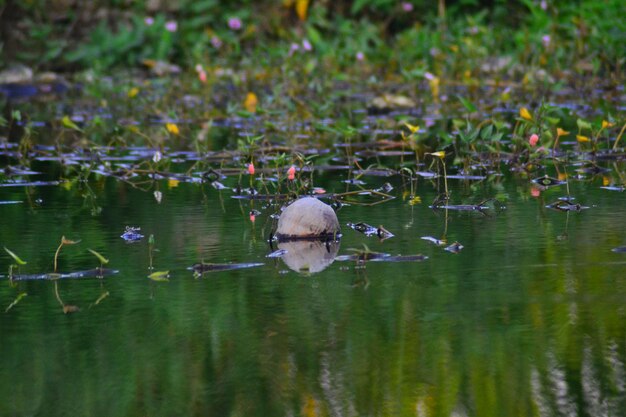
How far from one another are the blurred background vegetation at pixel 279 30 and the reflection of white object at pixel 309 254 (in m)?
7.68

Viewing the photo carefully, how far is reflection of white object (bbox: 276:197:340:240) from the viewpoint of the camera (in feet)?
14.5

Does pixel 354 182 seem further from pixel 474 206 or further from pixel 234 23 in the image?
pixel 234 23

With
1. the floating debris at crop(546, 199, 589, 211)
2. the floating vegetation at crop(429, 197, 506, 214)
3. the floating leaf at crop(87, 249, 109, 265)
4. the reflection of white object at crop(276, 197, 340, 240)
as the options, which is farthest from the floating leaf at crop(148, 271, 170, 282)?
the floating debris at crop(546, 199, 589, 211)

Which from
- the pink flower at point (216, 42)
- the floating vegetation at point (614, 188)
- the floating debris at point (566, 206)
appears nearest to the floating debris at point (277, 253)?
the floating debris at point (566, 206)

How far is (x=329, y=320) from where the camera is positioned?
329cm

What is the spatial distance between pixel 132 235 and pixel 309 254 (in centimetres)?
76

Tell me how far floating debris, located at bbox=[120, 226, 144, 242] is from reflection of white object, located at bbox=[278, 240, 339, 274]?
1.79 feet

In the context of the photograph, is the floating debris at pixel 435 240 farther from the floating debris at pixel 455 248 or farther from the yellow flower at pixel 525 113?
the yellow flower at pixel 525 113

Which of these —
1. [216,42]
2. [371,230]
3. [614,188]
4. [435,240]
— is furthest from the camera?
[216,42]

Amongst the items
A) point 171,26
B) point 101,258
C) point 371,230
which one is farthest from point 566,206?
point 171,26

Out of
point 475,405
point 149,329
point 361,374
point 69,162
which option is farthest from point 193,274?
point 69,162

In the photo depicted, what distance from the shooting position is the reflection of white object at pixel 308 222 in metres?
4.43

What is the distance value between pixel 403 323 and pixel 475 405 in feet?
2.18

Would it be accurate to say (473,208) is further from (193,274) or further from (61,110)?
(61,110)
